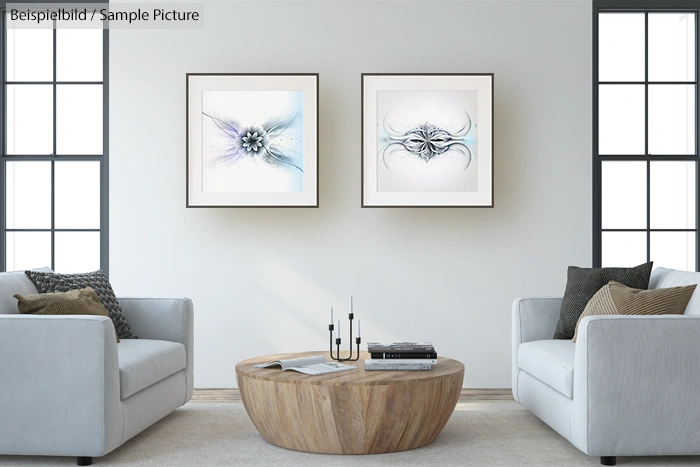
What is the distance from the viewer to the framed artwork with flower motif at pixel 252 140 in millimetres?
4918

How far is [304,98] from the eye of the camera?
493 cm

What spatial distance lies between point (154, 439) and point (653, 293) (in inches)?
101

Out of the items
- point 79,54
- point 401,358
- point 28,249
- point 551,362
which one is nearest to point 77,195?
point 28,249

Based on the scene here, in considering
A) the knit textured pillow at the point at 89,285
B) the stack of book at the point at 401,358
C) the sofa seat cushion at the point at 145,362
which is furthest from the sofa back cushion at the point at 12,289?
the stack of book at the point at 401,358

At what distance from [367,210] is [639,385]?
7.95 ft

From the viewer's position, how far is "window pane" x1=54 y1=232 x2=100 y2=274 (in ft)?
17.1

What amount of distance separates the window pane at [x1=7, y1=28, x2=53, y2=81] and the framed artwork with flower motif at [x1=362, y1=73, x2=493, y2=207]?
91.2 inches

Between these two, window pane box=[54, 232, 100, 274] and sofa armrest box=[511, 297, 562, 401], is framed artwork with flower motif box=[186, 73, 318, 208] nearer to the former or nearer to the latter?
window pane box=[54, 232, 100, 274]

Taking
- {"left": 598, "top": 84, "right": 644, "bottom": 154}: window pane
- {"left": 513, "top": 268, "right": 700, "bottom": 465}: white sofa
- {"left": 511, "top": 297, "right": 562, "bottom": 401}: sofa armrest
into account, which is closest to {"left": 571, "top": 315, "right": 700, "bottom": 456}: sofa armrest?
{"left": 513, "top": 268, "right": 700, "bottom": 465}: white sofa

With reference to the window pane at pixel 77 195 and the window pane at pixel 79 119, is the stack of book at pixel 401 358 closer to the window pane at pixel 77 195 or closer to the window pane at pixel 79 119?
the window pane at pixel 77 195

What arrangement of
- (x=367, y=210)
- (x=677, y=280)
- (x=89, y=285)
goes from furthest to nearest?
(x=367, y=210) → (x=89, y=285) → (x=677, y=280)

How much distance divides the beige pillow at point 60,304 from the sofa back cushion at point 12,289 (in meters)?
0.07

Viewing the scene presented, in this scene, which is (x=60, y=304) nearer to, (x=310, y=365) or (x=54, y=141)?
(x=310, y=365)

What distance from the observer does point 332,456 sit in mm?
3227
